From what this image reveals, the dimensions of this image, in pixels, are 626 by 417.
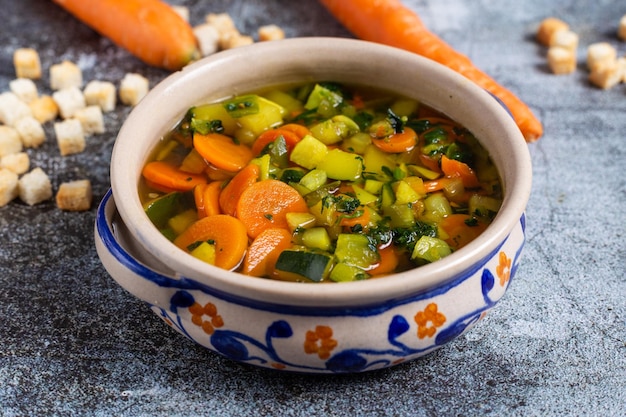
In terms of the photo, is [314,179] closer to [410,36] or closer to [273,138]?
[273,138]

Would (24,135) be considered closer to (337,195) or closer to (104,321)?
(104,321)

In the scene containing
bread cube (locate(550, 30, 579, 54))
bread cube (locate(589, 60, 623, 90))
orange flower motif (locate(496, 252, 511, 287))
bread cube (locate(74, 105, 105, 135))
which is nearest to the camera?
orange flower motif (locate(496, 252, 511, 287))

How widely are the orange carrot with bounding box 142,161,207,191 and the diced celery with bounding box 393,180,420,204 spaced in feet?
2.10

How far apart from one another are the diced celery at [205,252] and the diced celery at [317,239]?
27 cm

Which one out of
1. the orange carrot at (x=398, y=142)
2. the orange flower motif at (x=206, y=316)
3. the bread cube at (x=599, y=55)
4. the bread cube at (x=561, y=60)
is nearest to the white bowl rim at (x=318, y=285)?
the orange flower motif at (x=206, y=316)

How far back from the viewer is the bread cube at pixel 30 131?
11.0ft

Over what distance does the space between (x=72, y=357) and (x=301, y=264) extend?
2.76 feet

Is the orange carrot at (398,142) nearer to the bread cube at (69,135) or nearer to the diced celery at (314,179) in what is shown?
the diced celery at (314,179)

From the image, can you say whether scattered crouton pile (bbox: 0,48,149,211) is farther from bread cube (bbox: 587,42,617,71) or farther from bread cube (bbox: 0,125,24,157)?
bread cube (bbox: 587,42,617,71)

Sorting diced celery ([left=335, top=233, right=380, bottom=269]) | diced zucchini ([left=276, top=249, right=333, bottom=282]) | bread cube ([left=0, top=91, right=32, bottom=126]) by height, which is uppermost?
diced zucchini ([left=276, top=249, right=333, bottom=282])

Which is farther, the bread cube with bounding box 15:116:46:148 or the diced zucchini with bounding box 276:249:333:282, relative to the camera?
the bread cube with bounding box 15:116:46:148

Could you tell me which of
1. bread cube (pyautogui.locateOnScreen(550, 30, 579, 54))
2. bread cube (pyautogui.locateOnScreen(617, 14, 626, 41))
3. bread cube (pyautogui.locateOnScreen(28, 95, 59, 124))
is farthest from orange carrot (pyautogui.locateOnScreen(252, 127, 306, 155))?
bread cube (pyautogui.locateOnScreen(617, 14, 626, 41))

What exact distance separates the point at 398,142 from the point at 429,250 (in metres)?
0.58

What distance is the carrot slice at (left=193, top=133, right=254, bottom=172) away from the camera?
105 inches
